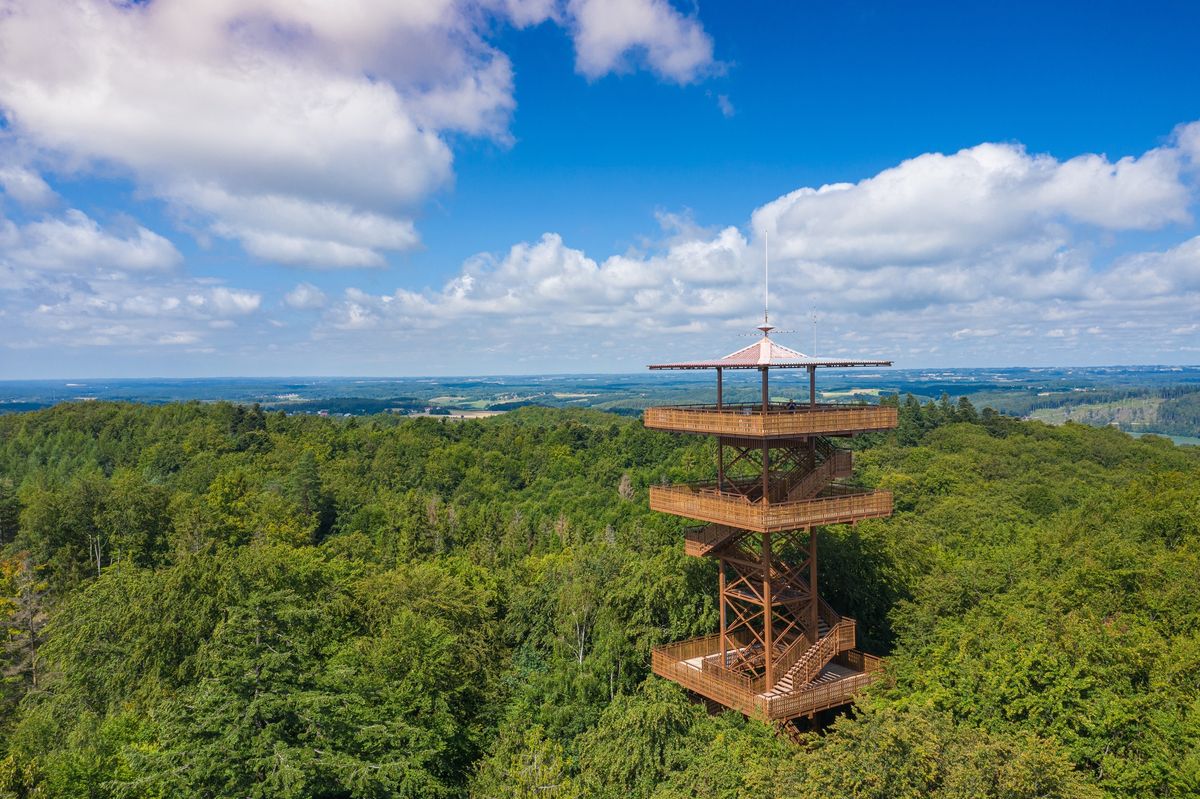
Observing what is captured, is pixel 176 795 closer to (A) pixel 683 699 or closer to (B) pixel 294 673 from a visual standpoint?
(B) pixel 294 673

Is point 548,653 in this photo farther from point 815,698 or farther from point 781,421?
point 781,421

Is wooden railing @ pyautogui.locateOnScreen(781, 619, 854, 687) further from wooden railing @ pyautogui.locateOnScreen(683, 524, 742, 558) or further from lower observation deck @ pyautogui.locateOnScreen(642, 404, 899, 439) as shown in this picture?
lower observation deck @ pyautogui.locateOnScreen(642, 404, 899, 439)

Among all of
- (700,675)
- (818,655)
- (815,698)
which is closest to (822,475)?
(818,655)

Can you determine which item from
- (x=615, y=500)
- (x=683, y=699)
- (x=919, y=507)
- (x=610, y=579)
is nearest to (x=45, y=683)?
(x=610, y=579)

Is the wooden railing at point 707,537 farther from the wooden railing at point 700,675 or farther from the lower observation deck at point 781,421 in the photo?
the wooden railing at point 700,675

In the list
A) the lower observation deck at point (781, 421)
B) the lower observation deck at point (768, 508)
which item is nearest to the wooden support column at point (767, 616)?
the lower observation deck at point (768, 508)

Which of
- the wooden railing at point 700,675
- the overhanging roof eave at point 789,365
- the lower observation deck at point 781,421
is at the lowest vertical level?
the wooden railing at point 700,675
